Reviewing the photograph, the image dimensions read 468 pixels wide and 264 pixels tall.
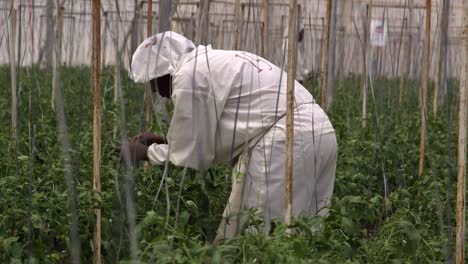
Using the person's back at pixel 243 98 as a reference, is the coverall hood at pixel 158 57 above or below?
above

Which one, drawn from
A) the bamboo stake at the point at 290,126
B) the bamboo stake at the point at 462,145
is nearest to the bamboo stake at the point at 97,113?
the bamboo stake at the point at 290,126

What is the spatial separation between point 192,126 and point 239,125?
0.69ft

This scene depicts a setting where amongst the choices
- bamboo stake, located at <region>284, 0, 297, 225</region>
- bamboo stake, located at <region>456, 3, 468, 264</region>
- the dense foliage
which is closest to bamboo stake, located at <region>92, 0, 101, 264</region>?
the dense foliage

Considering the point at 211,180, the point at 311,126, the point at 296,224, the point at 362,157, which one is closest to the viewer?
the point at 296,224

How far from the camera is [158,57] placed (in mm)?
3010

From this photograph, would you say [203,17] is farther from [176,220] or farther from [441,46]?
[441,46]

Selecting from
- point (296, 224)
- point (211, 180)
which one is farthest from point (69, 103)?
point (296, 224)

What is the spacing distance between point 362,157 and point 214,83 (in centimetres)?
156

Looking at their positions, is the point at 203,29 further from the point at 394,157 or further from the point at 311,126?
the point at 394,157

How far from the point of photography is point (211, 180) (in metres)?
3.45

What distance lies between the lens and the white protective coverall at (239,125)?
9.87 ft

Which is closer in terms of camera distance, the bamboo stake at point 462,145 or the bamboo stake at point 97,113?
the bamboo stake at point 97,113

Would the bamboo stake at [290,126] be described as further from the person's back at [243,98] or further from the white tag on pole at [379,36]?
the white tag on pole at [379,36]

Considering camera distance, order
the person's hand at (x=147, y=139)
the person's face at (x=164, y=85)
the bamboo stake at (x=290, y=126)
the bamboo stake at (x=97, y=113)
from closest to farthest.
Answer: the bamboo stake at (x=97, y=113)
the bamboo stake at (x=290, y=126)
the person's face at (x=164, y=85)
the person's hand at (x=147, y=139)
